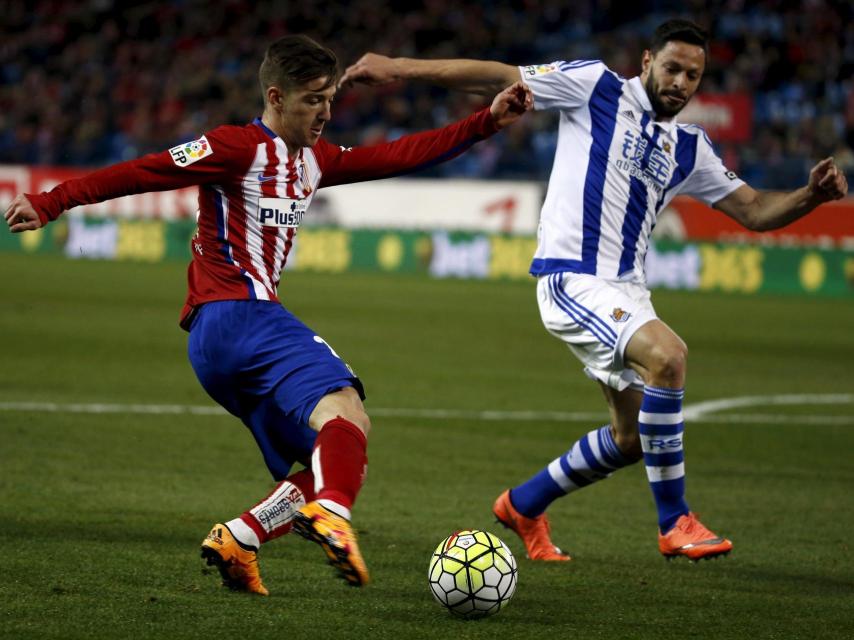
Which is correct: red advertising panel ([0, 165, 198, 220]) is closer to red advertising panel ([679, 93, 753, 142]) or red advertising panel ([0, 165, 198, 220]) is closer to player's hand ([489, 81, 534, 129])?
red advertising panel ([679, 93, 753, 142])

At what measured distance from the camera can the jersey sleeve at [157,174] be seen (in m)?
4.59

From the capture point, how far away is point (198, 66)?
3141 centimetres

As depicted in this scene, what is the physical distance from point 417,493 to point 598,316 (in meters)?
1.89

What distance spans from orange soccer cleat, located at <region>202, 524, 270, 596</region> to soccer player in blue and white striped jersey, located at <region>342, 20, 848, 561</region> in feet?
5.10

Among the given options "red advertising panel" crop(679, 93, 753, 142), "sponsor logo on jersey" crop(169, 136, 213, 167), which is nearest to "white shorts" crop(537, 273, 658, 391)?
"sponsor logo on jersey" crop(169, 136, 213, 167)

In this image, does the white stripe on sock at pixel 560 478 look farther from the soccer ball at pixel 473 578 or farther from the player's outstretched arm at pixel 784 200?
the player's outstretched arm at pixel 784 200

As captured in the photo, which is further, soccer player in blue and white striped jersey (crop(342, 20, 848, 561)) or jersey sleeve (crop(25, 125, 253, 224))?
soccer player in blue and white striped jersey (crop(342, 20, 848, 561))

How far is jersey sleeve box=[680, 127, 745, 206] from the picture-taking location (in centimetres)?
646

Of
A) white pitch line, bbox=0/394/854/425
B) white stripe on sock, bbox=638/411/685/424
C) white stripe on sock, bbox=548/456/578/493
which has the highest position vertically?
white stripe on sock, bbox=638/411/685/424

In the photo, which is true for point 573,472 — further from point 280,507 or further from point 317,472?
point 317,472

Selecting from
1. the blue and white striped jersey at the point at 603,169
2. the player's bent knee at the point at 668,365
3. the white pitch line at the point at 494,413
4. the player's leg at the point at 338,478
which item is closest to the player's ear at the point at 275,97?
the player's leg at the point at 338,478

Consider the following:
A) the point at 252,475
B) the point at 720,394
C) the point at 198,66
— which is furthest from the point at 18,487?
the point at 198,66

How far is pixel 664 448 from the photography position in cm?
578

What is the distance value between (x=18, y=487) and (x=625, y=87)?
3439mm
